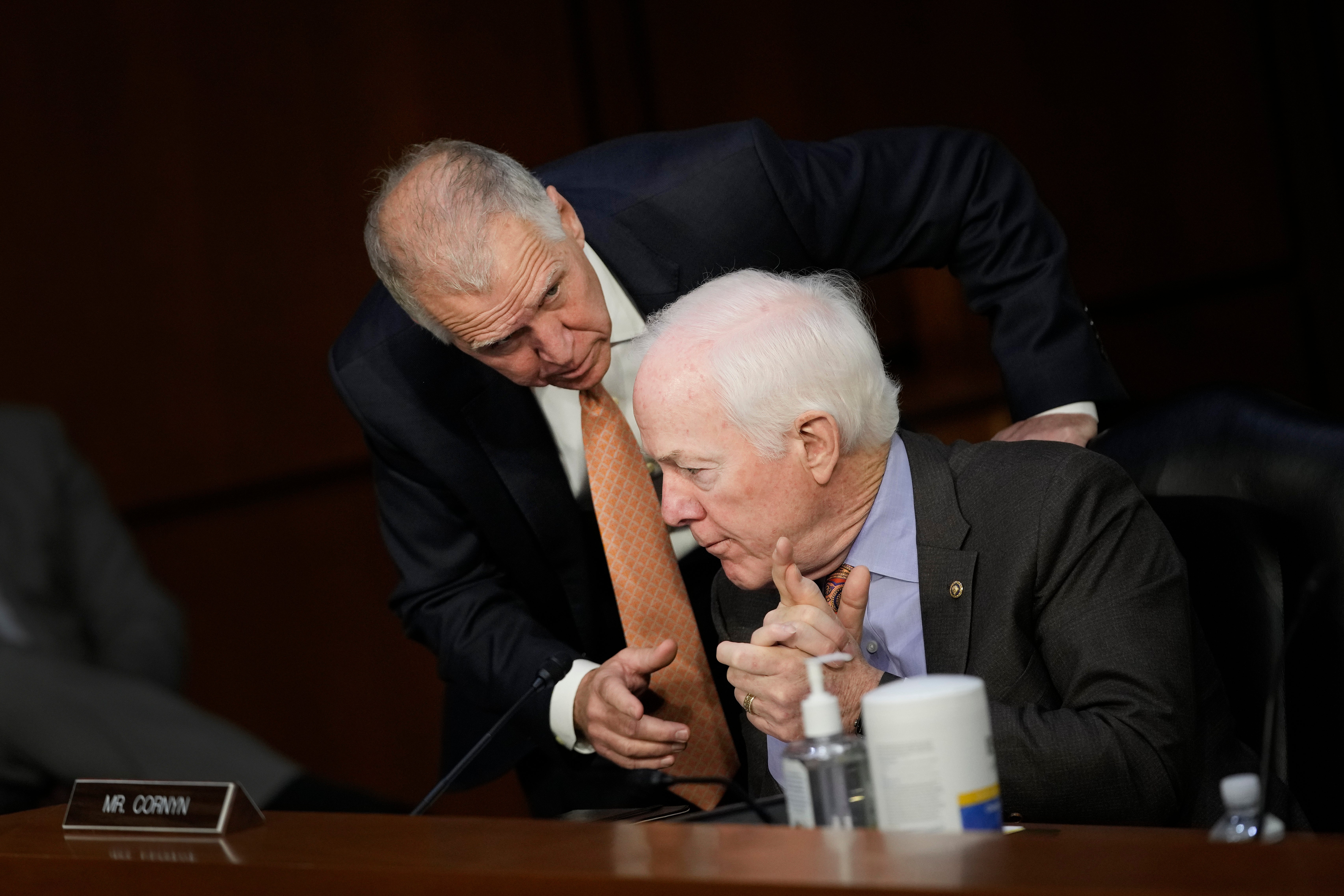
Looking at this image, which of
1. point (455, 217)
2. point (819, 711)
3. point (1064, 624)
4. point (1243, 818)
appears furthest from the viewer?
point (455, 217)

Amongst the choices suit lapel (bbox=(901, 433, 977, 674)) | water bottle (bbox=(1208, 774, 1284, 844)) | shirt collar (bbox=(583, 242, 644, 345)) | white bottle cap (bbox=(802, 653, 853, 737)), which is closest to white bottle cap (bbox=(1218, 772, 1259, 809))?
water bottle (bbox=(1208, 774, 1284, 844))

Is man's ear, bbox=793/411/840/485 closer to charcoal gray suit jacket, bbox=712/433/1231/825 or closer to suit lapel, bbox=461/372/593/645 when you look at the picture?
charcoal gray suit jacket, bbox=712/433/1231/825

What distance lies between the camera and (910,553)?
4.98 ft

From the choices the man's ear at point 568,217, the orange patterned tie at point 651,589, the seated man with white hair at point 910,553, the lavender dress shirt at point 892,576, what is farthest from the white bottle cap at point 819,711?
the man's ear at point 568,217

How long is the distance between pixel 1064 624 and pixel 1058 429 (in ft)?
1.70

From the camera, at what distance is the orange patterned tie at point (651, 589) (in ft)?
5.87

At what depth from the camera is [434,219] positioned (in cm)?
178

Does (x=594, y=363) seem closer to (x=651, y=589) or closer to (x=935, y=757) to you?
(x=651, y=589)

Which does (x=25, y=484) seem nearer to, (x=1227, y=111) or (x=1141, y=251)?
(x=1141, y=251)

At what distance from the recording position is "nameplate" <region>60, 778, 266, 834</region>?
4.19 feet

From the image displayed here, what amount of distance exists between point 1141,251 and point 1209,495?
1738mm

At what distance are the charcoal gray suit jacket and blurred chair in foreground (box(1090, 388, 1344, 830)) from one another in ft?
0.34

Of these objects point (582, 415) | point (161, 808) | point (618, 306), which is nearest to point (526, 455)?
point (582, 415)

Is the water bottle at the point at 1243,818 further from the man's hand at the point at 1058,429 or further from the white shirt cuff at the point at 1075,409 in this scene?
the white shirt cuff at the point at 1075,409
